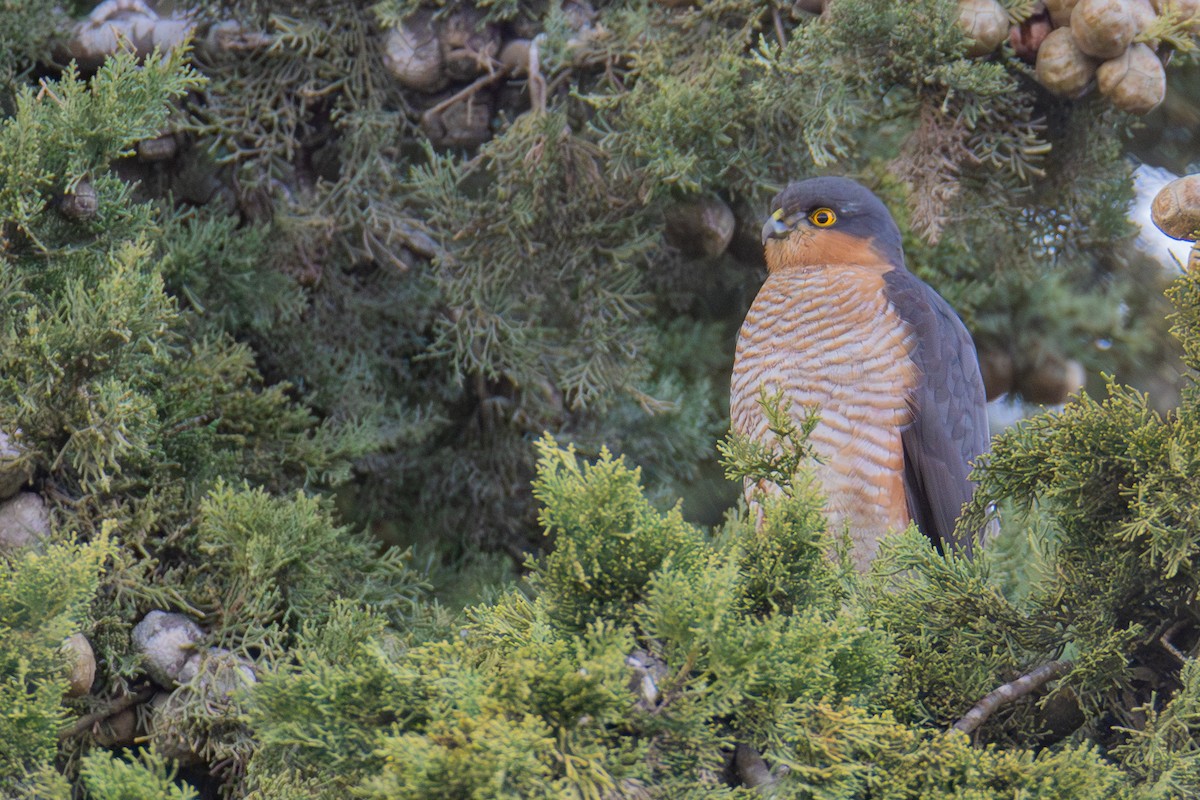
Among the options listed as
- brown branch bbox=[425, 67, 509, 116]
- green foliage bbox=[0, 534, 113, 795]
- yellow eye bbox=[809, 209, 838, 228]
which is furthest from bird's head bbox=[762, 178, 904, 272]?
green foliage bbox=[0, 534, 113, 795]

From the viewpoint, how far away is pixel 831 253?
3143 mm

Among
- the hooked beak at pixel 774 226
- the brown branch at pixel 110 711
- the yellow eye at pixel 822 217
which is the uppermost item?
the brown branch at pixel 110 711

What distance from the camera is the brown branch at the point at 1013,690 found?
1.42 meters

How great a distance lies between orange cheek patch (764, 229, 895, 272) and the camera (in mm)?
3107

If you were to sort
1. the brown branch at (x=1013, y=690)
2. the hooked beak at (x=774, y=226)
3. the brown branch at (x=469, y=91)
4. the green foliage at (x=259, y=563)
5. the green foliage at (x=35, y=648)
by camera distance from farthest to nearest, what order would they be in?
the hooked beak at (x=774, y=226), the brown branch at (x=469, y=91), the green foliage at (x=259, y=563), the brown branch at (x=1013, y=690), the green foliage at (x=35, y=648)

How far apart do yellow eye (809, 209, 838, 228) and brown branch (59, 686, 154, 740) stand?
1.93 metres

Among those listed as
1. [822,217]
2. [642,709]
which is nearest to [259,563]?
[642,709]

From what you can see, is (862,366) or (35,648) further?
(862,366)

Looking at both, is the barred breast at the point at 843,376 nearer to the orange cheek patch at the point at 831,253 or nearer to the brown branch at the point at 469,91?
the orange cheek patch at the point at 831,253

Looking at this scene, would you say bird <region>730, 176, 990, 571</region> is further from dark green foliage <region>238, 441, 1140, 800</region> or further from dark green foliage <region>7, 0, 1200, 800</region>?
dark green foliage <region>238, 441, 1140, 800</region>

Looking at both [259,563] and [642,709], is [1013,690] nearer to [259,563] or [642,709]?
[642,709]

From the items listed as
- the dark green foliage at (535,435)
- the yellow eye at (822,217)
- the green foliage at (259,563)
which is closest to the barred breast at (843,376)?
the yellow eye at (822,217)

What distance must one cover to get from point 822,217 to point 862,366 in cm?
43

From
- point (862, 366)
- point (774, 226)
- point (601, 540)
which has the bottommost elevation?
point (862, 366)
